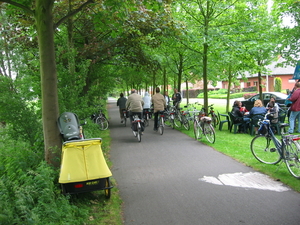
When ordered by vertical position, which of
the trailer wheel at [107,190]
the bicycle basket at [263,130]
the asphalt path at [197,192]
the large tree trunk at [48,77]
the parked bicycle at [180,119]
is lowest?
the asphalt path at [197,192]

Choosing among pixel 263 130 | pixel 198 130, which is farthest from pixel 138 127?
pixel 263 130

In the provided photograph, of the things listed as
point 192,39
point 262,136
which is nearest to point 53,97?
point 262,136

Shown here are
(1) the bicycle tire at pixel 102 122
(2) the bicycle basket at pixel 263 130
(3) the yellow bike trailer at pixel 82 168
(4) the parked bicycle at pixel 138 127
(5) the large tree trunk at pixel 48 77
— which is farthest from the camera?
(1) the bicycle tire at pixel 102 122

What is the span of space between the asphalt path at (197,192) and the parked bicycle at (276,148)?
600mm

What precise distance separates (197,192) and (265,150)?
2.78 metres

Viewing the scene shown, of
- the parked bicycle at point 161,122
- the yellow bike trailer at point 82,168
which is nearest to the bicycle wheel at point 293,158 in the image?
the yellow bike trailer at point 82,168

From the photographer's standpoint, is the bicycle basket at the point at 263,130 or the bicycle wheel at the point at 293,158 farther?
the bicycle basket at the point at 263,130

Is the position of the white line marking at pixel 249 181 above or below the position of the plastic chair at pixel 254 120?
below

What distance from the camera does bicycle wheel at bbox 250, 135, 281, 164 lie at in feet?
24.0

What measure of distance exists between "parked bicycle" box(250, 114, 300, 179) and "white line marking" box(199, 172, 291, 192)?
22.3 inches

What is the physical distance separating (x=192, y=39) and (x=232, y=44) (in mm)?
1632

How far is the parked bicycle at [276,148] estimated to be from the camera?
6441 millimetres

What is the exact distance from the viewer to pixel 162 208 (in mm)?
5035

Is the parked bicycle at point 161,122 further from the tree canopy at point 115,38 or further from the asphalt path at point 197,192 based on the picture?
the asphalt path at point 197,192
